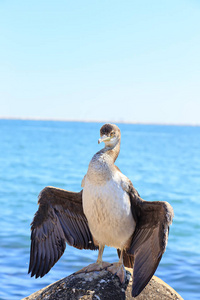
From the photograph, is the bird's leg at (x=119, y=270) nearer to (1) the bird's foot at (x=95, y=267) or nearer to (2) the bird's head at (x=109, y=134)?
(1) the bird's foot at (x=95, y=267)

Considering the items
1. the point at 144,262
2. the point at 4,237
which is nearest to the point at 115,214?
the point at 144,262

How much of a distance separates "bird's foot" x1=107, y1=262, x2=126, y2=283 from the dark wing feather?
185 mm

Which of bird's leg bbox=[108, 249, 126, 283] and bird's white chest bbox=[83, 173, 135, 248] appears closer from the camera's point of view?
bird's white chest bbox=[83, 173, 135, 248]

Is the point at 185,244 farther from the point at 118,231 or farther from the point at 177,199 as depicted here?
the point at 118,231

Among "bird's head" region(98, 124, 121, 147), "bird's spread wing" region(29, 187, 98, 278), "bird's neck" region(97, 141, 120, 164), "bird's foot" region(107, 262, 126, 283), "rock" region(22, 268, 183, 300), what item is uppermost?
"bird's head" region(98, 124, 121, 147)

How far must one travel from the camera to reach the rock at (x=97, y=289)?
5668mm

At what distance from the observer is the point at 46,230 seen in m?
6.23

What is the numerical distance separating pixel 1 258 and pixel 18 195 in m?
9.42

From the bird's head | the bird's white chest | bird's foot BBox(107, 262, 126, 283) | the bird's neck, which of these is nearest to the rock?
bird's foot BBox(107, 262, 126, 283)

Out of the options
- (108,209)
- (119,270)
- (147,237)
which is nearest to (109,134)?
(108,209)

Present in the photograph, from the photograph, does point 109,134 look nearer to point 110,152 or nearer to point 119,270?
point 110,152

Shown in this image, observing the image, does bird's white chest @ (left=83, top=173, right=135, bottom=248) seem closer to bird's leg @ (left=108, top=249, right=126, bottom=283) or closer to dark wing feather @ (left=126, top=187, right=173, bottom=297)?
dark wing feather @ (left=126, top=187, right=173, bottom=297)

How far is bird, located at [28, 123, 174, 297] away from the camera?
18.1ft

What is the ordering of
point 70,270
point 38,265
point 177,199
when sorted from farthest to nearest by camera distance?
1. point 177,199
2. point 70,270
3. point 38,265
